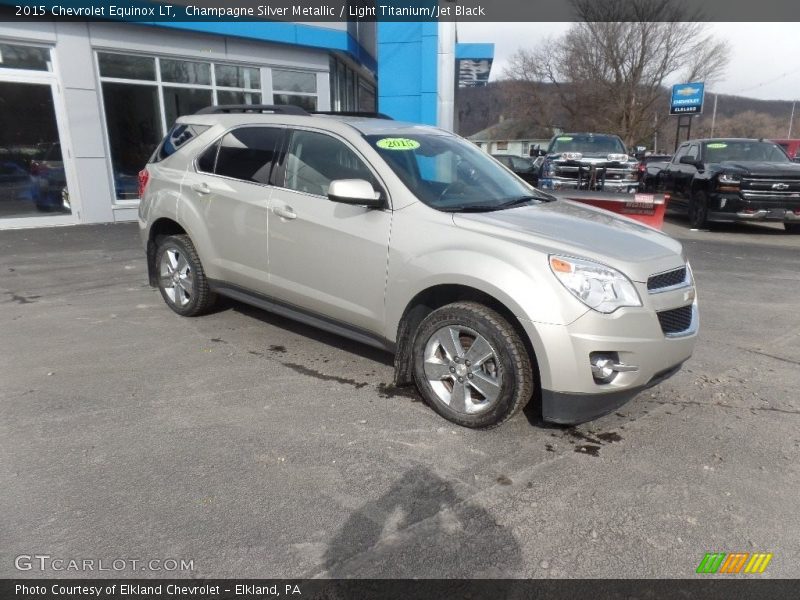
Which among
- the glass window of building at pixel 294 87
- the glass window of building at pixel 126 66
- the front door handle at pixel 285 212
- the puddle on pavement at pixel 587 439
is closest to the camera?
the puddle on pavement at pixel 587 439

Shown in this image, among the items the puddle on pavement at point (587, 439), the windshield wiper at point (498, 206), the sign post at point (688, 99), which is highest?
the sign post at point (688, 99)

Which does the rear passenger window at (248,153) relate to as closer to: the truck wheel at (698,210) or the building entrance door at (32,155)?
the building entrance door at (32,155)

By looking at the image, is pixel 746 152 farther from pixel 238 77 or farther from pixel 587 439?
pixel 587 439

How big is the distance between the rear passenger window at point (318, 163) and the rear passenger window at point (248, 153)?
235 millimetres

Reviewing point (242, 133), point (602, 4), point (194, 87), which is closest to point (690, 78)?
point (602, 4)

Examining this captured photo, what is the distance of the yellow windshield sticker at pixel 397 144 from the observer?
4094 mm

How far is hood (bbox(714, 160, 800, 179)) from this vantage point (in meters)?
10.7

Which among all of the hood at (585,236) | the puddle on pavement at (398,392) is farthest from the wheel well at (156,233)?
the hood at (585,236)

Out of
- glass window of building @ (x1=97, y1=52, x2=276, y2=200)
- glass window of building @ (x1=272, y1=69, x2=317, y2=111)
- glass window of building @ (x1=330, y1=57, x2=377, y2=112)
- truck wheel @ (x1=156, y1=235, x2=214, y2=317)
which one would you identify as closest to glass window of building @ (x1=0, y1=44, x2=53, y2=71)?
glass window of building @ (x1=97, y1=52, x2=276, y2=200)

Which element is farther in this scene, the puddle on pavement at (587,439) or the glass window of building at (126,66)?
the glass window of building at (126,66)

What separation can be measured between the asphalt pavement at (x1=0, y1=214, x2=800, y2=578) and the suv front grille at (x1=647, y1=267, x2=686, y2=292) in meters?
0.91

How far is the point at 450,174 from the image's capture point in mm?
4324

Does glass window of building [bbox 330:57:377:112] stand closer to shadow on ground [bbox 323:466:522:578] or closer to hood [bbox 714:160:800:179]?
hood [bbox 714:160:800:179]

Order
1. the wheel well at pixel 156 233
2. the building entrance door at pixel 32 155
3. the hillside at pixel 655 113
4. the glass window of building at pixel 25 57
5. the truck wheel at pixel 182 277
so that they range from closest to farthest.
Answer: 1. the truck wheel at pixel 182 277
2. the wheel well at pixel 156 233
3. the glass window of building at pixel 25 57
4. the building entrance door at pixel 32 155
5. the hillside at pixel 655 113
